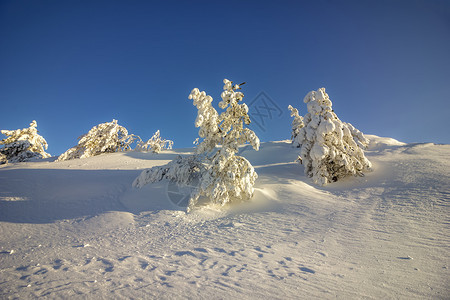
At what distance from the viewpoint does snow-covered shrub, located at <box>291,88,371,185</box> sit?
8.85 m

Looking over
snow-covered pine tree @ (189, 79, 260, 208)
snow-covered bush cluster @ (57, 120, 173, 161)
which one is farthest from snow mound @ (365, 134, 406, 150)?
snow-covered bush cluster @ (57, 120, 173, 161)

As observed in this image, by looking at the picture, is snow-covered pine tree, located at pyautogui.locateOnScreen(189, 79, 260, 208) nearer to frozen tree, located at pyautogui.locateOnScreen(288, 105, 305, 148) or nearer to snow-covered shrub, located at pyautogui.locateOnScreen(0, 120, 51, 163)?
frozen tree, located at pyautogui.locateOnScreen(288, 105, 305, 148)

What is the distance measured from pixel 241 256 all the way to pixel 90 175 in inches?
361

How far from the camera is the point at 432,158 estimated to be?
9.84 meters

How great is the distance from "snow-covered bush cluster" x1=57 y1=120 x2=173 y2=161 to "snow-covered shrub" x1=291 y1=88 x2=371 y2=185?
12.0 metres

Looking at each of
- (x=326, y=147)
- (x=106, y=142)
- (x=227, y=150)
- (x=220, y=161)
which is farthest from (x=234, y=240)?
(x=106, y=142)

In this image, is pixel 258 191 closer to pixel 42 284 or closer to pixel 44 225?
pixel 42 284

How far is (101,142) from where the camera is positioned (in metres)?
16.8

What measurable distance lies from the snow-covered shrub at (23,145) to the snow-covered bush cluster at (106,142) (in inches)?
240

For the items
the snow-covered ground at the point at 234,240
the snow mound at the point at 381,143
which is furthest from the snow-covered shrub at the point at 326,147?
the snow mound at the point at 381,143

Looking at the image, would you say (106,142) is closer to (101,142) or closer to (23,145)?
(101,142)

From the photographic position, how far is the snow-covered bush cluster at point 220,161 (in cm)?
668

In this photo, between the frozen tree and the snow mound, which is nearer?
the snow mound

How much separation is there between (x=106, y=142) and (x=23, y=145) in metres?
9.19
